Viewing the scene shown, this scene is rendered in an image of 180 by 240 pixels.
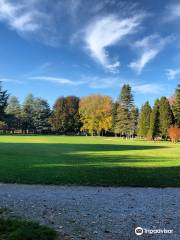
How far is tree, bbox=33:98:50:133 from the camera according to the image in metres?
106

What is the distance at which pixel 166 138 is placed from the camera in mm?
77312

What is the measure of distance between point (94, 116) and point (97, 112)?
1452 millimetres

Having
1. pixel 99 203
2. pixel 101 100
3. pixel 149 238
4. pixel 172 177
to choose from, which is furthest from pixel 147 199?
pixel 101 100

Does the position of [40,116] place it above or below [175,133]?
above

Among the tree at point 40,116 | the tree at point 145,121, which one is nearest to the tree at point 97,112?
the tree at point 145,121

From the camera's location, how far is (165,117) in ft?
240

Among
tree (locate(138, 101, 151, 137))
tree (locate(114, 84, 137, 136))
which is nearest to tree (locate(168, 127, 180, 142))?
tree (locate(138, 101, 151, 137))

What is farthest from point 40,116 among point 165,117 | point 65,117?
point 165,117

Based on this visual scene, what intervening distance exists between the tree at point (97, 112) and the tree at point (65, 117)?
13.1 meters

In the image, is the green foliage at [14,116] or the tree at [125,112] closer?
the tree at [125,112]

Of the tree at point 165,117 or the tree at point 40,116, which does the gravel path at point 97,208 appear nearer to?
the tree at point 165,117

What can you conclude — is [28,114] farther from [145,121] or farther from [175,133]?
[175,133]

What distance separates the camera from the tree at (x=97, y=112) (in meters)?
90.6

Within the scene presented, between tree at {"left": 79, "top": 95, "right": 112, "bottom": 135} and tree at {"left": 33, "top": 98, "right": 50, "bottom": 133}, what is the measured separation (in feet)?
63.1
